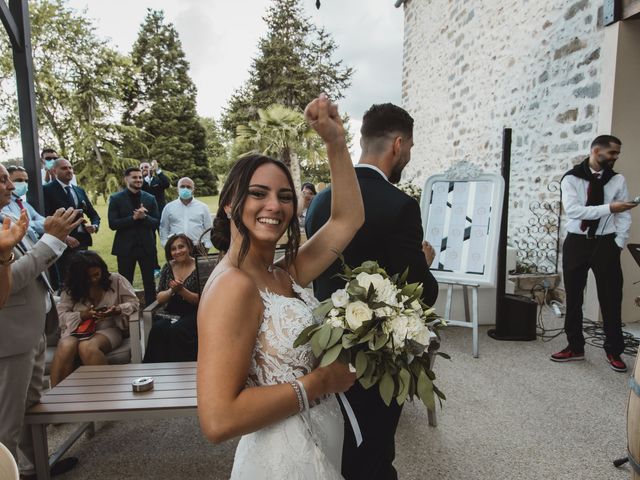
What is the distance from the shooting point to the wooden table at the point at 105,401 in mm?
2180

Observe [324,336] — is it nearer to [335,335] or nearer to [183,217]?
[335,335]

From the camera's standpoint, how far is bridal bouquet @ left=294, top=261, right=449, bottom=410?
107cm

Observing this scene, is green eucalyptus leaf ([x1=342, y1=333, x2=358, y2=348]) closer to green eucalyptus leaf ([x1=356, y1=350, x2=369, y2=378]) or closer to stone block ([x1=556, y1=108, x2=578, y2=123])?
green eucalyptus leaf ([x1=356, y1=350, x2=369, y2=378])

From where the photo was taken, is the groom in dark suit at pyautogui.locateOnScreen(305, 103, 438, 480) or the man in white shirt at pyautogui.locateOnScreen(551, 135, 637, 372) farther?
the man in white shirt at pyautogui.locateOnScreen(551, 135, 637, 372)

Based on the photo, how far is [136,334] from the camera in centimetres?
318

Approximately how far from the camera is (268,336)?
111 cm

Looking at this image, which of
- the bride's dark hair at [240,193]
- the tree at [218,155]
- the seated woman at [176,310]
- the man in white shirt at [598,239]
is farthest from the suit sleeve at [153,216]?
the tree at [218,155]

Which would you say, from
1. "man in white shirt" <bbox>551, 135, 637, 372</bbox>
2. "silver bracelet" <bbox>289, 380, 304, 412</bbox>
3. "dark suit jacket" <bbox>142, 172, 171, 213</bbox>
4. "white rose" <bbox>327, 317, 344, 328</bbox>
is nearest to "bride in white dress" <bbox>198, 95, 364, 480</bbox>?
"silver bracelet" <bbox>289, 380, 304, 412</bbox>

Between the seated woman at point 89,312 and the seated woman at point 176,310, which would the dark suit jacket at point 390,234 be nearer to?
the seated woman at point 176,310

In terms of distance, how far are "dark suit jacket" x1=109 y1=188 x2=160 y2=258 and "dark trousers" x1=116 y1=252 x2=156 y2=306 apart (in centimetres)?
6

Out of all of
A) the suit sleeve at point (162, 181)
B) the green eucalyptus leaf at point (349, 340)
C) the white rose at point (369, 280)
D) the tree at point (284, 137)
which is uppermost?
the tree at point (284, 137)

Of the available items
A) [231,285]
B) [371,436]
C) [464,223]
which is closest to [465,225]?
[464,223]

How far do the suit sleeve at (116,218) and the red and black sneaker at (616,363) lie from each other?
543cm

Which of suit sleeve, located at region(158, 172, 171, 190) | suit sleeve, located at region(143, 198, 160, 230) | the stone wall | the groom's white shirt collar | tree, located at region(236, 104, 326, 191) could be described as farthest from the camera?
tree, located at region(236, 104, 326, 191)
